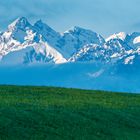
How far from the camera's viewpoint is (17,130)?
39.0 metres

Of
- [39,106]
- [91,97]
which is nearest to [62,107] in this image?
[39,106]

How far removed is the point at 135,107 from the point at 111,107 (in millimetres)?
4190

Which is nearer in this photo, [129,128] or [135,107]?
[129,128]

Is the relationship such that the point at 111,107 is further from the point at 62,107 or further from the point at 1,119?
the point at 1,119

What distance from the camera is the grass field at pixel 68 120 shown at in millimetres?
39750

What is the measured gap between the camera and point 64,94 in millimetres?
66750

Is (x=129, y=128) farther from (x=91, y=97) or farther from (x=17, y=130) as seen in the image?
(x=91, y=97)

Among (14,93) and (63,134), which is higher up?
(14,93)

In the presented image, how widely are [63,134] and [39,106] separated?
8.85 meters

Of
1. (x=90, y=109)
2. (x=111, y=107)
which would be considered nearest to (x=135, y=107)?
(x=111, y=107)

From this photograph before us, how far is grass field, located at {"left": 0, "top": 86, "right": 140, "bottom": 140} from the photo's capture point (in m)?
39.8

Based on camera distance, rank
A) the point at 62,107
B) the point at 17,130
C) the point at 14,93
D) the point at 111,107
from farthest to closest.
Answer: the point at 14,93 → the point at 111,107 → the point at 62,107 → the point at 17,130

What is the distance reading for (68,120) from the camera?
1768 inches

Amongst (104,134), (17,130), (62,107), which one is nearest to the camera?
(17,130)
